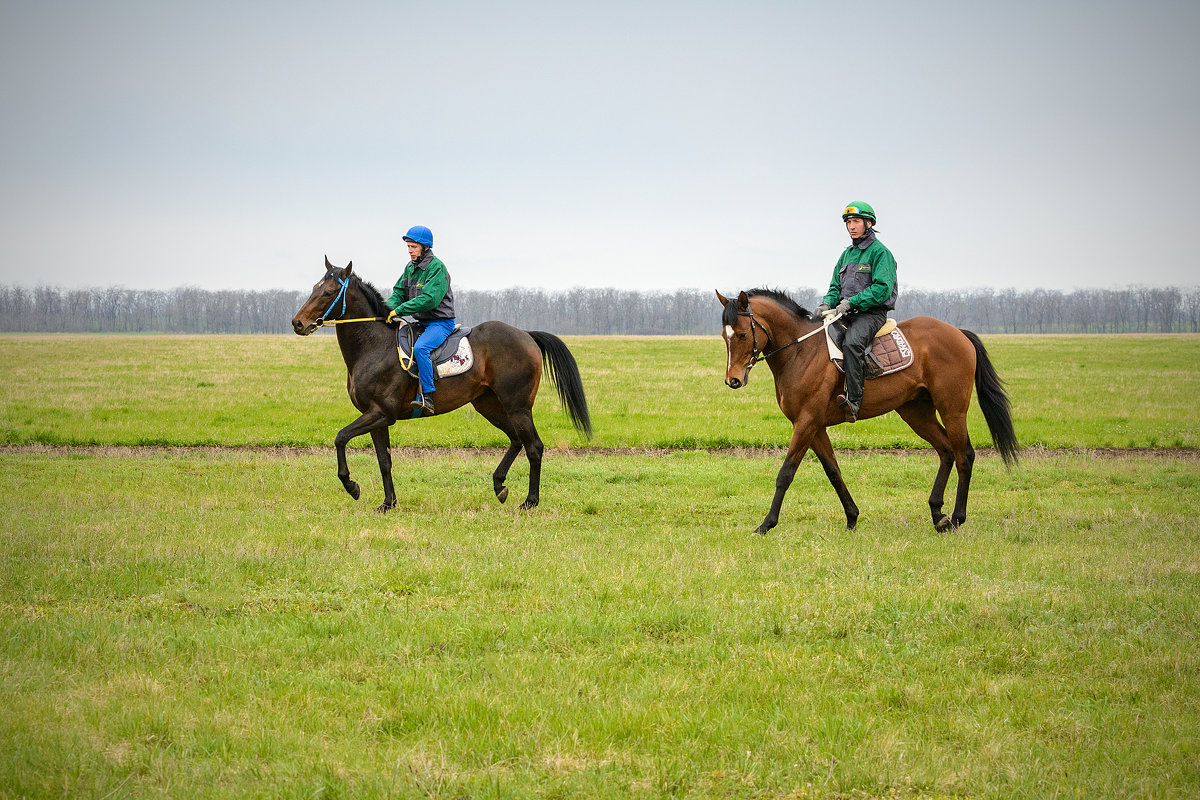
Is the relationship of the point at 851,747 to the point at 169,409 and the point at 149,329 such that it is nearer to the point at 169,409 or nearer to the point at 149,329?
the point at 169,409

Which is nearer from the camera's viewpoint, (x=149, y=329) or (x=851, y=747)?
(x=851, y=747)

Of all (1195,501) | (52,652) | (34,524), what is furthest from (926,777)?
(1195,501)

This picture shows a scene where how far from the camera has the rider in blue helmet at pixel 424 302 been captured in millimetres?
11742

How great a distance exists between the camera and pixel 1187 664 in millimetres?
5754

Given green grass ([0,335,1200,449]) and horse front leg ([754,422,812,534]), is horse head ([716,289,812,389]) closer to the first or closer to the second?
horse front leg ([754,422,812,534])

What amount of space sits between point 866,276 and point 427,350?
551cm

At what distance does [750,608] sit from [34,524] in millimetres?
7577

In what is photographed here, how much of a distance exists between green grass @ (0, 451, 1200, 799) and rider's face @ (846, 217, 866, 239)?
11.2 ft

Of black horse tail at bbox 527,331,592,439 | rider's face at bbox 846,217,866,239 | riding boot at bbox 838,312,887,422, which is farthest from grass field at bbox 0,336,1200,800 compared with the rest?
rider's face at bbox 846,217,866,239

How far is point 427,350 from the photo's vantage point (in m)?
11.8

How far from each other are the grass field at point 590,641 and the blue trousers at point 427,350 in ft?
5.19

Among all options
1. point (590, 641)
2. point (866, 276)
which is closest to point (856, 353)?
point (866, 276)

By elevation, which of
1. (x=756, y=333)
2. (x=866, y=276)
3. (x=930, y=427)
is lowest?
(x=930, y=427)

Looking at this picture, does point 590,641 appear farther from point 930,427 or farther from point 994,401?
point 994,401
